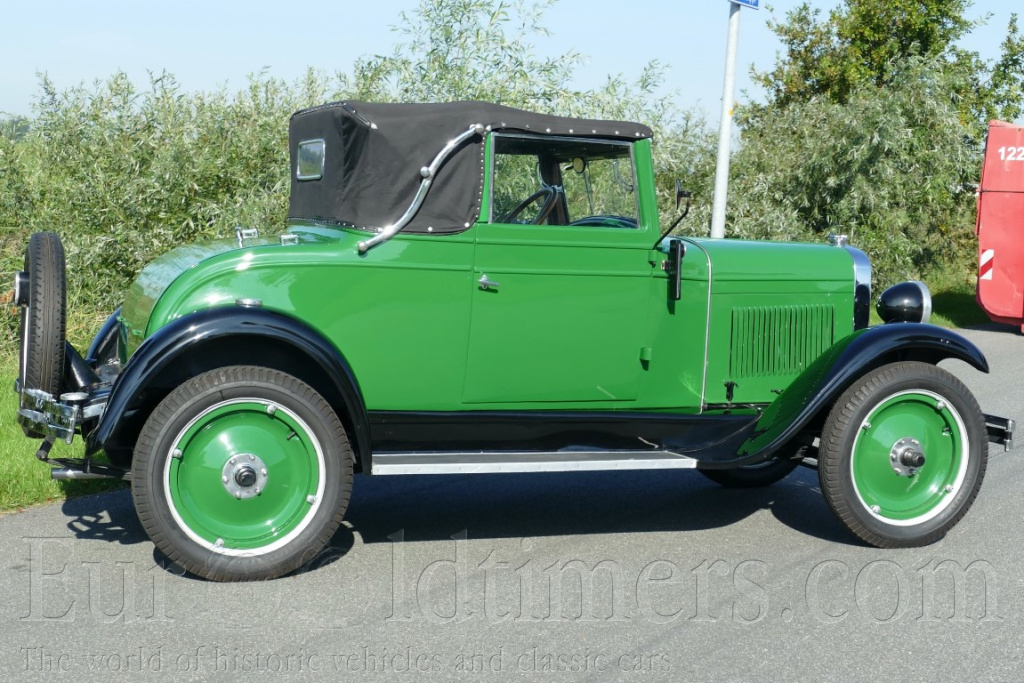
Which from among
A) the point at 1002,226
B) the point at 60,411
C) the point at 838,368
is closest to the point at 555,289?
the point at 838,368

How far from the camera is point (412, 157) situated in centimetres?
474

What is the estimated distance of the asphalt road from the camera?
359 centimetres

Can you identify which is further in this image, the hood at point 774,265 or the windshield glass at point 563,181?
the hood at point 774,265

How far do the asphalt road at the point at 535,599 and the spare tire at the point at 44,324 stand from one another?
2.40ft

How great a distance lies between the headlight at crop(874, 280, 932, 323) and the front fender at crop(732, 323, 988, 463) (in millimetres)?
359

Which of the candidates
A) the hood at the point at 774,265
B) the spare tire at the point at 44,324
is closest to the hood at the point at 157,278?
the spare tire at the point at 44,324

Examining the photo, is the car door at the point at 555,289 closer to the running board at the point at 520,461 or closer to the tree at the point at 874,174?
the running board at the point at 520,461

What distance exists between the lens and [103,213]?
9.37 metres

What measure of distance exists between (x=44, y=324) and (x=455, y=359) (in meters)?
1.76

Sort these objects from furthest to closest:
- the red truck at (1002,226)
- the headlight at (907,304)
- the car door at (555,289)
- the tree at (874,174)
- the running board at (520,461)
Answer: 1. the tree at (874,174)
2. the red truck at (1002,226)
3. the headlight at (907,304)
4. the car door at (555,289)
5. the running board at (520,461)

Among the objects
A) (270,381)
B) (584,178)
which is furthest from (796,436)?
(270,381)

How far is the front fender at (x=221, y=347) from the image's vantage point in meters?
4.15

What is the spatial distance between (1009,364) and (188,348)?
8745mm

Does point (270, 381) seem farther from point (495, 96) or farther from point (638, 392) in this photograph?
point (495, 96)
